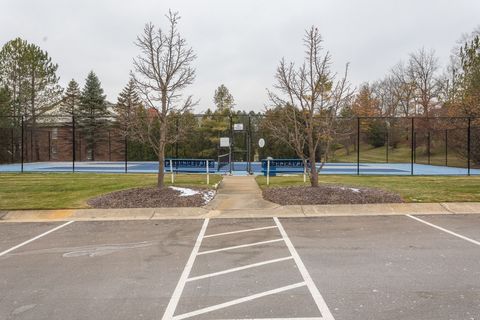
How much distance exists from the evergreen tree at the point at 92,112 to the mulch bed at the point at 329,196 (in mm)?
27978

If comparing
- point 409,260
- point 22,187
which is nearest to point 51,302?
point 409,260

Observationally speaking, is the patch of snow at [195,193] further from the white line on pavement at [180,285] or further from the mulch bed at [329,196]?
the white line on pavement at [180,285]

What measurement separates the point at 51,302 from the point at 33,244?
3.79 meters

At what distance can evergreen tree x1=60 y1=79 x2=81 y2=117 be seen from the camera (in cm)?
4631

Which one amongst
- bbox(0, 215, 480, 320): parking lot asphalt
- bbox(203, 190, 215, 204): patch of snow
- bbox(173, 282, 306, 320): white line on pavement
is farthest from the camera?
bbox(203, 190, 215, 204): patch of snow

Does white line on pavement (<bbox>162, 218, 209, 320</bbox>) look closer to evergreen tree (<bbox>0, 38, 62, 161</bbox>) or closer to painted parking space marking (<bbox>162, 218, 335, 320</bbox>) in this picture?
painted parking space marking (<bbox>162, 218, 335, 320</bbox>)

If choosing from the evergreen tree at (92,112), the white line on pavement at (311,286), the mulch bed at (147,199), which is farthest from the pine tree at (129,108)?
the evergreen tree at (92,112)

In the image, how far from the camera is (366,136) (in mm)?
58281

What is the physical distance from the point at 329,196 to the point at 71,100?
43.4 metres

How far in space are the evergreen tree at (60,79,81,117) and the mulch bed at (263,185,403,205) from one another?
3856cm

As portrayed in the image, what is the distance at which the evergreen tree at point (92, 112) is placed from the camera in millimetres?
42469

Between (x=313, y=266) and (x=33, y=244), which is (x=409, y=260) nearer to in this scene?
(x=313, y=266)

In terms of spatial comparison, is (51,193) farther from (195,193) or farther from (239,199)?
(239,199)

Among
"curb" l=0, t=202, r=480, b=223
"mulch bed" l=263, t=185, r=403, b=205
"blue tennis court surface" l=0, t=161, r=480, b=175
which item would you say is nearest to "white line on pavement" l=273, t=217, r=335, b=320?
"curb" l=0, t=202, r=480, b=223
